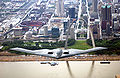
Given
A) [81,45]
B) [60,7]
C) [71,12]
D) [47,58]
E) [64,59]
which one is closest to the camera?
[64,59]

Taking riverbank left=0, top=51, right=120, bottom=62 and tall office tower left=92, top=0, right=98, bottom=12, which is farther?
tall office tower left=92, top=0, right=98, bottom=12

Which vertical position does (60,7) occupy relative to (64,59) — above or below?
above

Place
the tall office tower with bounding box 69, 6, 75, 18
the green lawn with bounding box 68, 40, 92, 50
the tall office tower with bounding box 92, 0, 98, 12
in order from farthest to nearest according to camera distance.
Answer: the tall office tower with bounding box 92, 0, 98, 12
the tall office tower with bounding box 69, 6, 75, 18
the green lawn with bounding box 68, 40, 92, 50

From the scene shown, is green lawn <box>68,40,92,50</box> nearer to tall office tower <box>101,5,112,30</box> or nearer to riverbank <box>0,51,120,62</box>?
riverbank <box>0,51,120,62</box>

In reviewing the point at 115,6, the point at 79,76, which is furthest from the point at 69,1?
the point at 79,76

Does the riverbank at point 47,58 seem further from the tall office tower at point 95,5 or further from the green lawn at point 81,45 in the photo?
the tall office tower at point 95,5

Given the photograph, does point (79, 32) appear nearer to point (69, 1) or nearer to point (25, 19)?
point (25, 19)

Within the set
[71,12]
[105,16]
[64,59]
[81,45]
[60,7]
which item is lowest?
[64,59]

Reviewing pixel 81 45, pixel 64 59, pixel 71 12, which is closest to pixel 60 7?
pixel 71 12

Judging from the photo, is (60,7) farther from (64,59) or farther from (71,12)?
(64,59)

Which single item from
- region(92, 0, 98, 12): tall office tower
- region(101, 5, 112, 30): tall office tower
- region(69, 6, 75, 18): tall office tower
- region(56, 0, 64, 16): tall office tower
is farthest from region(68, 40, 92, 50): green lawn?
region(92, 0, 98, 12): tall office tower

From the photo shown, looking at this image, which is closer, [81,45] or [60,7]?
[81,45]
